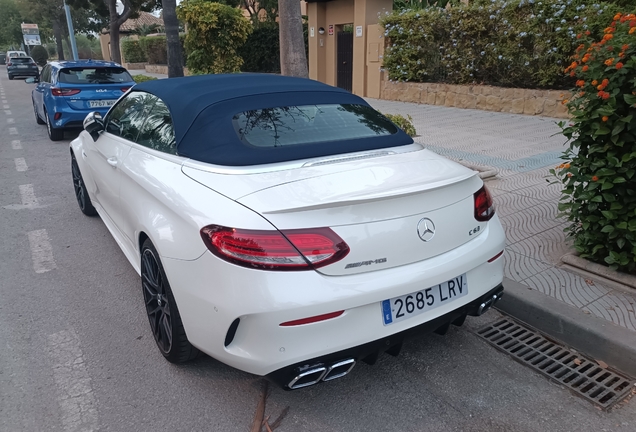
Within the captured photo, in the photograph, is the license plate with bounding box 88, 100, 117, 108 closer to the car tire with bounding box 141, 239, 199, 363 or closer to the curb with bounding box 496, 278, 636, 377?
the car tire with bounding box 141, 239, 199, 363

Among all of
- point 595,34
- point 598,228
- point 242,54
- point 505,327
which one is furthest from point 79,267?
point 242,54

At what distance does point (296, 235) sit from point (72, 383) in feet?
5.55

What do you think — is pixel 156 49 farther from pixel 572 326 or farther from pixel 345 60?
pixel 572 326

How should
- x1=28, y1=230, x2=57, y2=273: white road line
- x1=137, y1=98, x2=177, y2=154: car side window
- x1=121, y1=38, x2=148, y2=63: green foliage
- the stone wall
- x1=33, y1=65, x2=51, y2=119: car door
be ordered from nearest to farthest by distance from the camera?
x1=137, y1=98, x2=177, y2=154: car side window → x1=28, y1=230, x2=57, y2=273: white road line → x1=33, y1=65, x2=51, y2=119: car door → the stone wall → x1=121, y1=38, x2=148, y2=63: green foliage

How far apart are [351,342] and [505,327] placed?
5.47 feet

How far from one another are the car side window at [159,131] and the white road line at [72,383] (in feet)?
4.52

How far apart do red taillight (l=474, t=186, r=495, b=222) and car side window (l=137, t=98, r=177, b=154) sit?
178 cm

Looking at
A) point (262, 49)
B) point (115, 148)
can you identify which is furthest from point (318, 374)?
point (262, 49)

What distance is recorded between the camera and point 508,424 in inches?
98.7

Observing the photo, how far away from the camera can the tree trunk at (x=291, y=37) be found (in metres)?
8.02

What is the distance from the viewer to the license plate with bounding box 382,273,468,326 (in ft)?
7.66

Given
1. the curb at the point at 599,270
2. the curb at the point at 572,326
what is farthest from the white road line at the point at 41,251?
the curb at the point at 599,270

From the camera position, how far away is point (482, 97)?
1267 cm

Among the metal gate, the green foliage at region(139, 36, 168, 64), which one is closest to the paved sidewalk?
the metal gate
